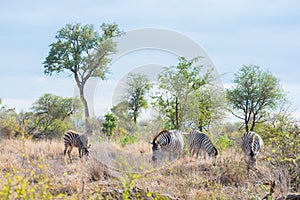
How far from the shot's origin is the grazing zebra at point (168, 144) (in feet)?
37.3

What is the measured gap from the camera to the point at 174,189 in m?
7.27

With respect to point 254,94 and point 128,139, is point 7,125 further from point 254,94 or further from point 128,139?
point 254,94

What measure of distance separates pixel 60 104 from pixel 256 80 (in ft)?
41.0

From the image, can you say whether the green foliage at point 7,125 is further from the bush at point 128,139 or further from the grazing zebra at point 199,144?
the grazing zebra at point 199,144

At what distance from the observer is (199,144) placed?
40.1 feet

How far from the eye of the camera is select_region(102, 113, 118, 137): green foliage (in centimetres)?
1856

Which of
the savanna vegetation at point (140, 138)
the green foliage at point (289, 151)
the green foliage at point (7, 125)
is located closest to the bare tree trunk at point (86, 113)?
the savanna vegetation at point (140, 138)

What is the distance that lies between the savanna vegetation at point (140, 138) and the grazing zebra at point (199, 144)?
382 millimetres

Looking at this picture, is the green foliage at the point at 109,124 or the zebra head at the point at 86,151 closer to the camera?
the zebra head at the point at 86,151

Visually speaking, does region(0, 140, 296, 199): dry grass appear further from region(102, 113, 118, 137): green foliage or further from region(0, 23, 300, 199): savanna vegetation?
region(102, 113, 118, 137): green foliage

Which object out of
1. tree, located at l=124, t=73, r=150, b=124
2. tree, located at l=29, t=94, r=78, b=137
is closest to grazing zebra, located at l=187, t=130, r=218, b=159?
tree, located at l=124, t=73, r=150, b=124

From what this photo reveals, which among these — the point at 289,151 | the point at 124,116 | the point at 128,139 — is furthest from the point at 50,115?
the point at 289,151

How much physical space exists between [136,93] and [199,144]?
14.0 feet

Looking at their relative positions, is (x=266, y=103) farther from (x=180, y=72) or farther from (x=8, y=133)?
(x=8, y=133)
